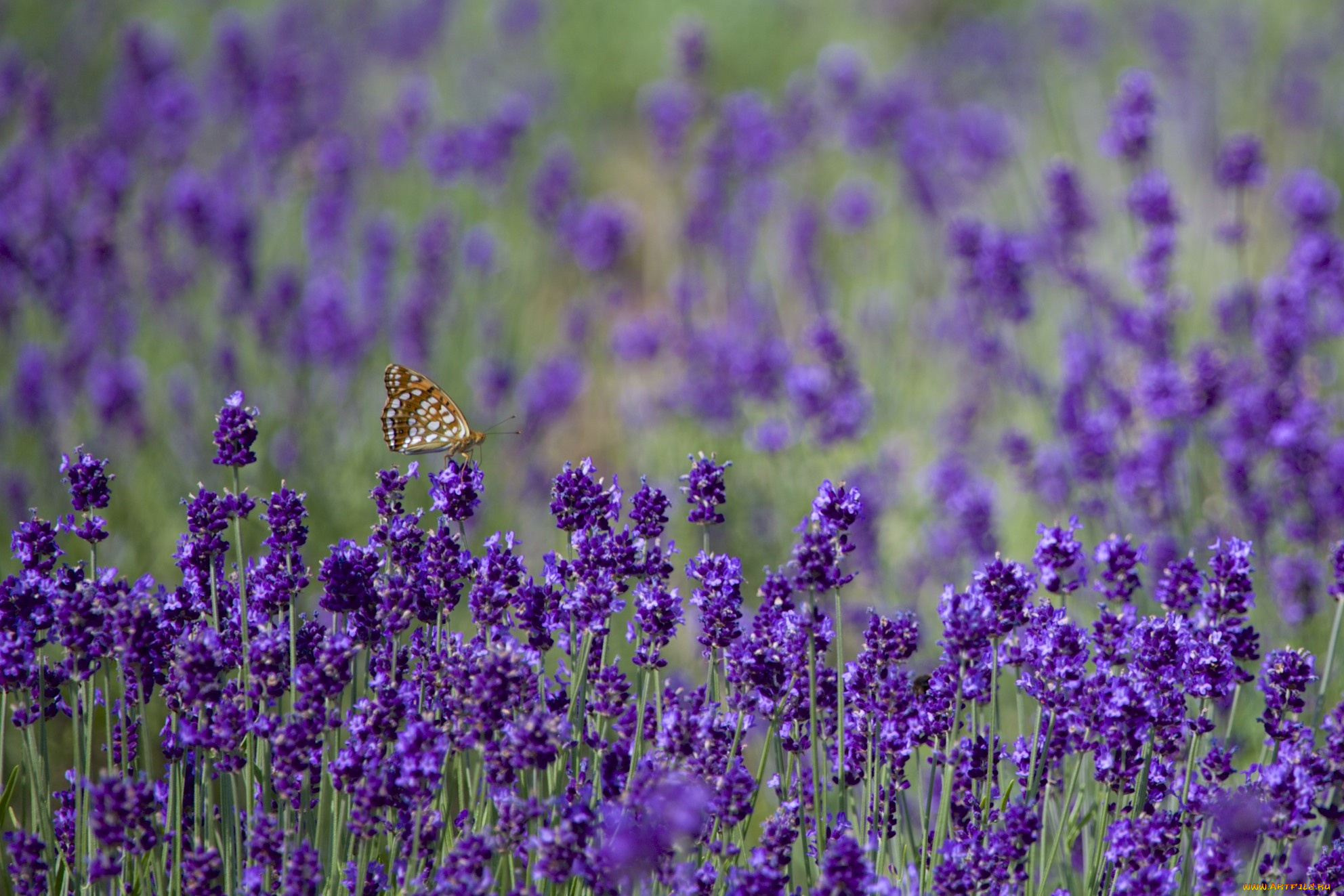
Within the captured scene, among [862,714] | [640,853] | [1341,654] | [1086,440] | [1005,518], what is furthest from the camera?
[1005,518]

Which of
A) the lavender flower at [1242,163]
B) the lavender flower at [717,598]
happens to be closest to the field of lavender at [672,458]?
the lavender flower at [717,598]

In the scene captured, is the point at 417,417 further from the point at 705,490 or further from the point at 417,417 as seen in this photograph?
the point at 705,490

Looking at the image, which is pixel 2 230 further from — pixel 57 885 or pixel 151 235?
pixel 57 885

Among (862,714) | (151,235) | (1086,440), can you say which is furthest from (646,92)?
(862,714)

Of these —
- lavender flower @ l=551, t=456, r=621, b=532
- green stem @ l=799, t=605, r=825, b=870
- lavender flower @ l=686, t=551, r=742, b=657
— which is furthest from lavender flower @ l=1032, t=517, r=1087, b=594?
lavender flower @ l=551, t=456, r=621, b=532

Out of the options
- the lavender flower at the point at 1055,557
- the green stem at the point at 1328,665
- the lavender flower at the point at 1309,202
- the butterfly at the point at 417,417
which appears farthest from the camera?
the lavender flower at the point at 1309,202

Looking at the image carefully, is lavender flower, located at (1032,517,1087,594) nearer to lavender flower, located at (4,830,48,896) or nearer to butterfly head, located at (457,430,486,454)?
butterfly head, located at (457,430,486,454)

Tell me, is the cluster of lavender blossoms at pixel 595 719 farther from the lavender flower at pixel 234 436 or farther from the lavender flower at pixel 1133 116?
the lavender flower at pixel 1133 116
